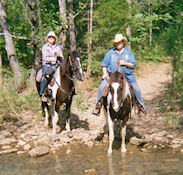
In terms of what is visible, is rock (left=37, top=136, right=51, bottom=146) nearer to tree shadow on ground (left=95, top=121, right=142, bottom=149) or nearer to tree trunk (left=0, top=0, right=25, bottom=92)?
tree shadow on ground (left=95, top=121, right=142, bottom=149)

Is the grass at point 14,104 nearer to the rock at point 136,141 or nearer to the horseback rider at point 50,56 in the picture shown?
the horseback rider at point 50,56

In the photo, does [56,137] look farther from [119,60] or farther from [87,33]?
[87,33]

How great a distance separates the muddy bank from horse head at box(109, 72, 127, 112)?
66.5 inches

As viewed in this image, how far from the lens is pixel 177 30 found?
10859 mm

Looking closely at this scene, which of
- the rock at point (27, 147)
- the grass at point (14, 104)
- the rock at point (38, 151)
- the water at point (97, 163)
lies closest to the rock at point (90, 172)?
the water at point (97, 163)

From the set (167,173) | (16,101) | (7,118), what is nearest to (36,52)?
(16,101)

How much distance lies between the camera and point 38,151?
741 cm

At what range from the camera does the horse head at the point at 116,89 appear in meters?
6.63

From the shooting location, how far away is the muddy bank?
791 centimetres

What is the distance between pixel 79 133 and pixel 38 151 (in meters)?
1.74

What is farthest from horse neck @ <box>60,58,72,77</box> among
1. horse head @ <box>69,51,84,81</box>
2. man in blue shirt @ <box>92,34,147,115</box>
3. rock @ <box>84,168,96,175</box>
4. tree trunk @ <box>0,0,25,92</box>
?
tree trunk @ <box>0,0,25,92</box>

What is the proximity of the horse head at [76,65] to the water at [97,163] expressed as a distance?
1962 millimetres

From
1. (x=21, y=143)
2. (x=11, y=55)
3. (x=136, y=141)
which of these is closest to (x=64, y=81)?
(x=21, y=143)

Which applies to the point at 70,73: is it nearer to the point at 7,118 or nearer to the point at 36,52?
the point at 7,118
